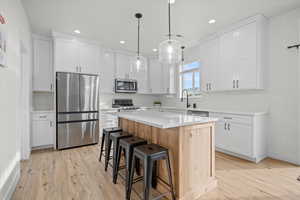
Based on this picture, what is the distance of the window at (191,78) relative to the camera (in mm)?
4492

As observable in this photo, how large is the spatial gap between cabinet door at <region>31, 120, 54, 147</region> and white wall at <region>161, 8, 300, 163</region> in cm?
461

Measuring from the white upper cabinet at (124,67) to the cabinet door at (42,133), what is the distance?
7.57 ft

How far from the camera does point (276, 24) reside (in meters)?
2.85

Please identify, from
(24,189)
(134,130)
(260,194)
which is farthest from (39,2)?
(260,194)

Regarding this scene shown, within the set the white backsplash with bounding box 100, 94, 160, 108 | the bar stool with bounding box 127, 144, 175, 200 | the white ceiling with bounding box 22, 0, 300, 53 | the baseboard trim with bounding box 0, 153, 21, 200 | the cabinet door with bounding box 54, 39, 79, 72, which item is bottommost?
the baseboard trim with bounding box 0, 153, 21, 200

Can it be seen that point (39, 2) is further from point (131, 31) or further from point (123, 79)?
point (123, 79)

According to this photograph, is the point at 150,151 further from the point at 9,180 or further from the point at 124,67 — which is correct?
the point at 124,67

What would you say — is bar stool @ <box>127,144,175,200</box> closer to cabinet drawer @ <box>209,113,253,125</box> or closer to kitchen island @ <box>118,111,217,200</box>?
kitchen island @ <box>118,111,217,200</box>

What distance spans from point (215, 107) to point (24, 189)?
4.02 meters

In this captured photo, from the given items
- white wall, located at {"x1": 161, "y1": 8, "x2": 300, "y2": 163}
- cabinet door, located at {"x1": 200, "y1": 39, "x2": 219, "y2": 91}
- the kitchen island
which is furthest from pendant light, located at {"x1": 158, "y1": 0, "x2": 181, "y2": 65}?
white wall, located at {"x1": 161, "y1": 8, "x2": 300, "y2": 163}

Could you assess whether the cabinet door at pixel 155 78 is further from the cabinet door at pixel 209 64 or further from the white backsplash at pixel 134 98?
the cabinet door at pixel 209 64

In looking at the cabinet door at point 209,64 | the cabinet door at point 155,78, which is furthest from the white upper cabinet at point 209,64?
the cabinet door at point 155,78

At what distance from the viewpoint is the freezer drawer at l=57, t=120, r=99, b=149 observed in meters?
3.41

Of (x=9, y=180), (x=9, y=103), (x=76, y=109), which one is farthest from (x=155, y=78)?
(x=9, y=180)
